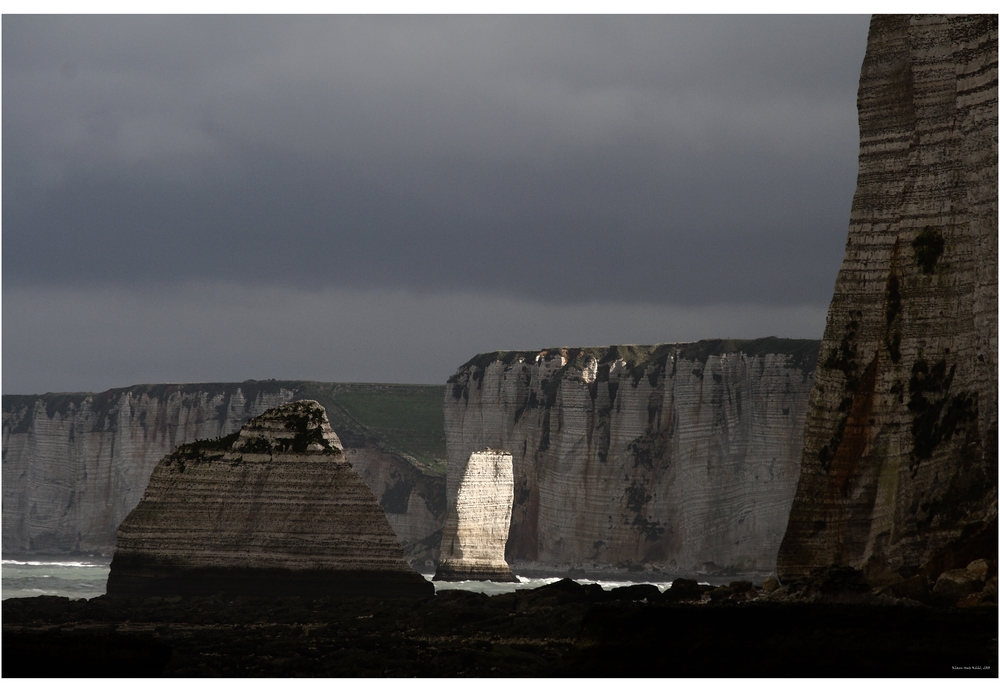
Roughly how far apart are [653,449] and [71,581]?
3230 cm

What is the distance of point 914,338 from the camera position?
889 inches

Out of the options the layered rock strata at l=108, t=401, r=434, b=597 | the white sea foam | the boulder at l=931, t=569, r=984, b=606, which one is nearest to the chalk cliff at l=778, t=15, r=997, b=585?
the boulder at l=931, t=569, r=984, b=606

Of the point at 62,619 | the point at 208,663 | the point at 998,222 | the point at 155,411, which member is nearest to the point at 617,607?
the point at 208,663

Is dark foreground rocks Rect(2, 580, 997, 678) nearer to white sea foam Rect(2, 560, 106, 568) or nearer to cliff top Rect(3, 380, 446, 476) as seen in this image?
white sea foam Rect(2, 560, 106, 568)

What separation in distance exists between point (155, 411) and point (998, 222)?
262ft

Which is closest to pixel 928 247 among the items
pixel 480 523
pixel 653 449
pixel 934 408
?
pixel 934 408

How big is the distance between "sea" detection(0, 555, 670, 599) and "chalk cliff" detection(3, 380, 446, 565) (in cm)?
313

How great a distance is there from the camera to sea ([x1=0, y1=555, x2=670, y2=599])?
55.3 m

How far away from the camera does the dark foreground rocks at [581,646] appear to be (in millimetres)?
15203

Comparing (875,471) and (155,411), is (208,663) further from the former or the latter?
(155,411)

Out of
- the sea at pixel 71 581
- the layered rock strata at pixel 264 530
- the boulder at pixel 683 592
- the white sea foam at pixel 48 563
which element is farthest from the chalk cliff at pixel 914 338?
the white sea foam at pixel 48 563

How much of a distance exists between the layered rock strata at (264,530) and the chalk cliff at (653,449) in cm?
3552

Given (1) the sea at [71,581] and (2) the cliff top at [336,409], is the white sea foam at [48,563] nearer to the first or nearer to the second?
(1) the sea at [71,581]

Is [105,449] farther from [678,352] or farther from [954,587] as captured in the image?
[954,587]
